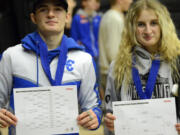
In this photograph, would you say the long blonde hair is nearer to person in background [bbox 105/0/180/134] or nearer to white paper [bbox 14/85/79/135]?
person in background [bbox 105/0/180/134]

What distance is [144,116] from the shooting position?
7.62 ft

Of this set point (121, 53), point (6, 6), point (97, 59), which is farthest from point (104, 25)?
point (121, 53)

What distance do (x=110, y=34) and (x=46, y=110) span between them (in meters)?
3.25

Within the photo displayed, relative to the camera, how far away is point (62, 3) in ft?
8.15

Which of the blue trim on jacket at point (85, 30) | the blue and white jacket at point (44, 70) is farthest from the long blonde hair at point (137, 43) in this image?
the blue trim on jacket at point (85, 30)

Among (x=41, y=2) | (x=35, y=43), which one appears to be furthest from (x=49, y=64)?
(x=41, y=2)

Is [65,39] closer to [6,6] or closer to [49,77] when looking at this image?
[49,77]

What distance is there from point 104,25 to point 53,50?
311cm

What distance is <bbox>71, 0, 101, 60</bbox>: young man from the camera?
586 centimetres

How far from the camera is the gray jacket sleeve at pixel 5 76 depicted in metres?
2.44

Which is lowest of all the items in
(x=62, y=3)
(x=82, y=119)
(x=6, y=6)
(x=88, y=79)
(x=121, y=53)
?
(x=82, y=119)

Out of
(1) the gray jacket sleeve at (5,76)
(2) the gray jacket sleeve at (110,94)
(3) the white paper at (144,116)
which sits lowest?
(3) the white paper at (144,116)

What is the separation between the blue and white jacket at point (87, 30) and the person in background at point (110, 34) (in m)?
0.25

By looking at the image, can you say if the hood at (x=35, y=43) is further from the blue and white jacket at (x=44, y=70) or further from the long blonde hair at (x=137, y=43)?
the long blonde hair at (x=137, y=43)
